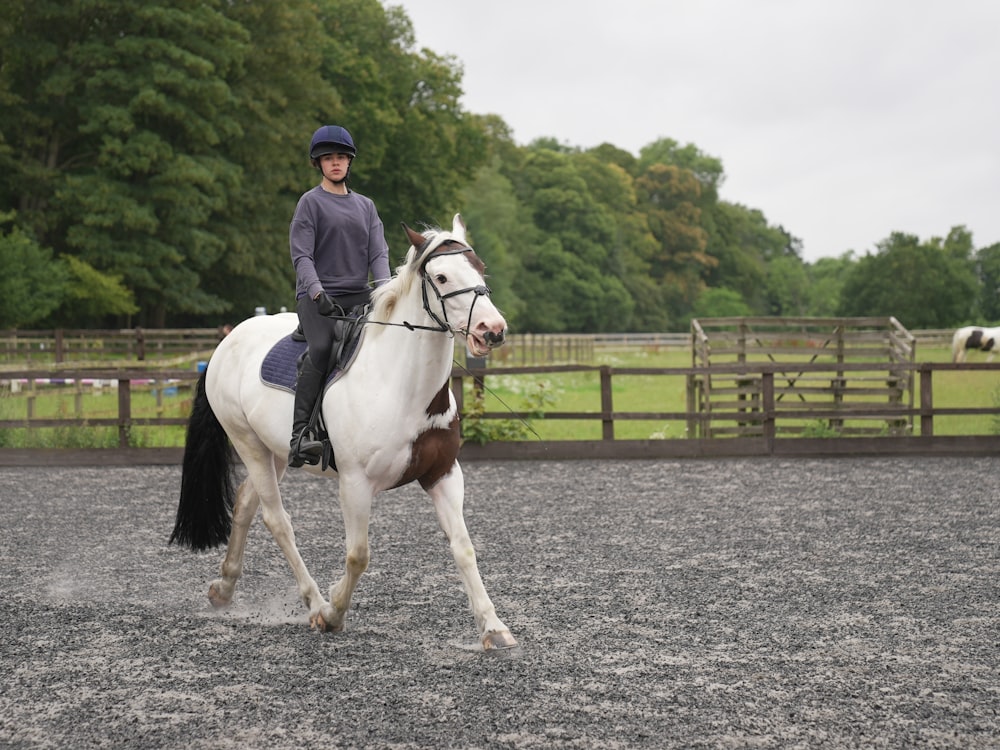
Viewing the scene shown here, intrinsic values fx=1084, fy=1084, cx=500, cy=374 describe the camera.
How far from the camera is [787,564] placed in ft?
24.3

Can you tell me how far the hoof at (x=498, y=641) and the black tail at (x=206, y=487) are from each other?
2.16 meters

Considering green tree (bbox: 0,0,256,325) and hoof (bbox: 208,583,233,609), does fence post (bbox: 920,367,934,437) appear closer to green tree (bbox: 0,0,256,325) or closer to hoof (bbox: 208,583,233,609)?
hoof (bbox: 208,583,233,609)

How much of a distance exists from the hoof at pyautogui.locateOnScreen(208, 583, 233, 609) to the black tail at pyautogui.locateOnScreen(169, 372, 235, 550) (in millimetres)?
445

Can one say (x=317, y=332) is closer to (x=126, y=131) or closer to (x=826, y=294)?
(x=126, y=131)

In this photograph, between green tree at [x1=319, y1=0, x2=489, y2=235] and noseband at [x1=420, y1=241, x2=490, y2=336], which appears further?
green tree at [x1=319, y1=0, x2=489, y2=235]

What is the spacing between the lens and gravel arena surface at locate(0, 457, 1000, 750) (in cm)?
421

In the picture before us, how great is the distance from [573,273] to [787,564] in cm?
6850

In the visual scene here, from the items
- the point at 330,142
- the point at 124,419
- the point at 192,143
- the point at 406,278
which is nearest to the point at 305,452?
the point at 406,278

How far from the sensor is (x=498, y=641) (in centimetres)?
523

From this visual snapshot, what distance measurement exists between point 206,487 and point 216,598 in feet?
2.57

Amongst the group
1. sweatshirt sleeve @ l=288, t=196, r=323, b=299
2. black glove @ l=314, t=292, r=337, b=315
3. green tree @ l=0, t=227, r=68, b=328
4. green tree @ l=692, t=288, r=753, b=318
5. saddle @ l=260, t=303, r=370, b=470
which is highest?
green tree @ l=692, t=288, r=753, b=318

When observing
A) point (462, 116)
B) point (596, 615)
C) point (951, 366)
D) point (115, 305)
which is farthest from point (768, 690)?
point (462, 116)

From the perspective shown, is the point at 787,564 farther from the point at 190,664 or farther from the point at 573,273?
the point at 573,273

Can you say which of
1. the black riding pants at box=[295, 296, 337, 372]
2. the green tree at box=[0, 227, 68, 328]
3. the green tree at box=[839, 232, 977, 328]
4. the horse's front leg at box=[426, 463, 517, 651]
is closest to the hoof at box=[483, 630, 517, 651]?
the horse's front leg at box=[426, 463, 517, 651]
